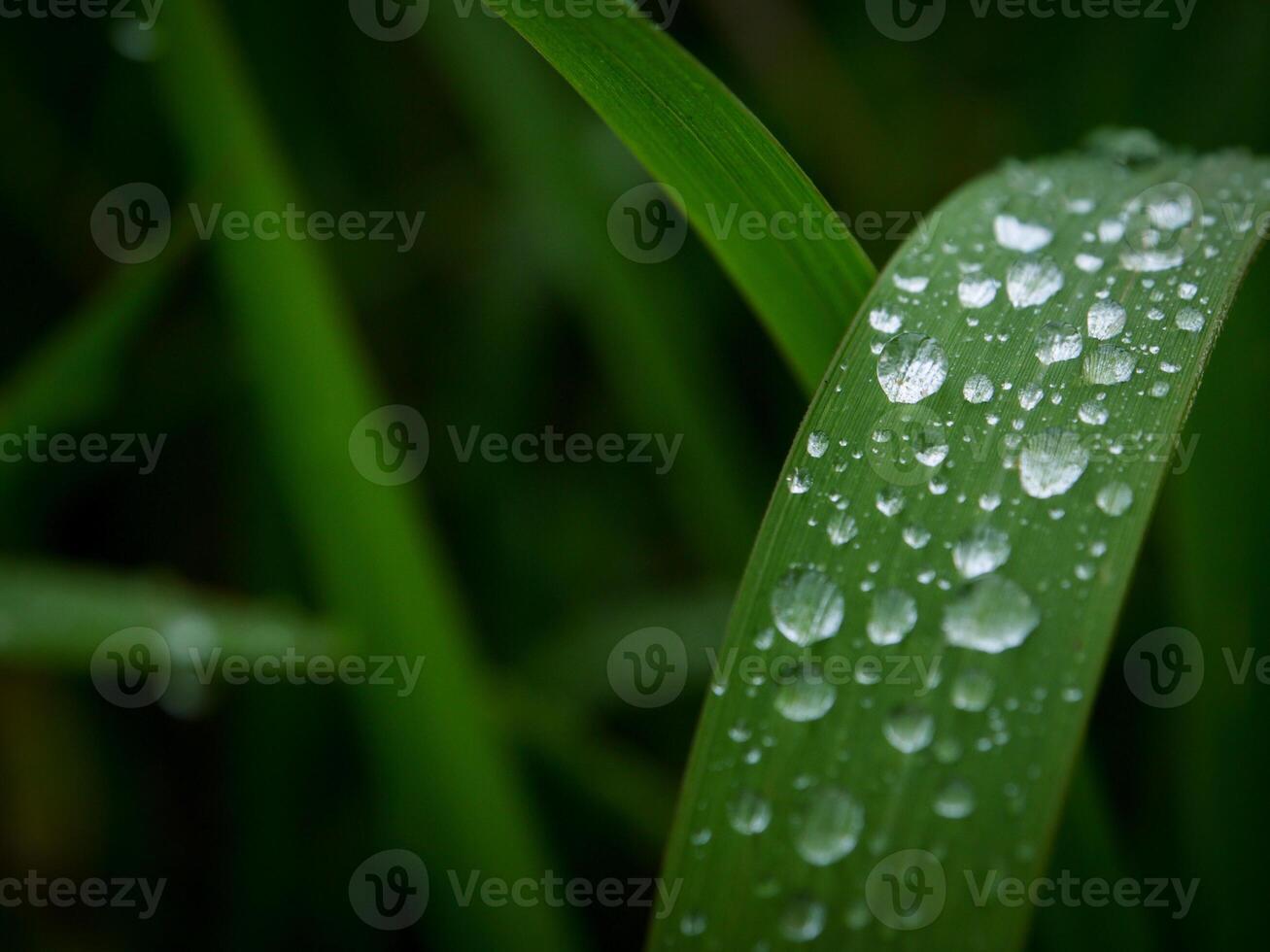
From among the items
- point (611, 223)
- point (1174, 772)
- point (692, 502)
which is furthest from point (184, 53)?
point (1174, 772)

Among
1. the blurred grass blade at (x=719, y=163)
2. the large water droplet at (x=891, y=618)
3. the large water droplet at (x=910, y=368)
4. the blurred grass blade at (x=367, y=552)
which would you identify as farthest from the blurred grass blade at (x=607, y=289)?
the large water droplet at (x=891, y=618)

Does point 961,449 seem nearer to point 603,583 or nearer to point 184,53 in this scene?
point 184,53

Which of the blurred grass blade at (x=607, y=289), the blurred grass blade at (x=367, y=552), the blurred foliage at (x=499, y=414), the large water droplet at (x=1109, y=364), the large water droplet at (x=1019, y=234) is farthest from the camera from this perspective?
the blurred grass blade at (x=607, y=289)

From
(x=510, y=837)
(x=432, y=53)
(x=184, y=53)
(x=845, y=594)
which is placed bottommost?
(x=510, y=837)

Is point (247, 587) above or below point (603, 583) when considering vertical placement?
below

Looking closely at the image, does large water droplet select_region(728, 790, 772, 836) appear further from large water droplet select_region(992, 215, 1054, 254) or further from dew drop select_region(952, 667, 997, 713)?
large water droplet select_region(992, 215, 1054, 254)

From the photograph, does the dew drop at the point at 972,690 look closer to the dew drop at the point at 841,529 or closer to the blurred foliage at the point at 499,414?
the dew drop at the point at 841,529
